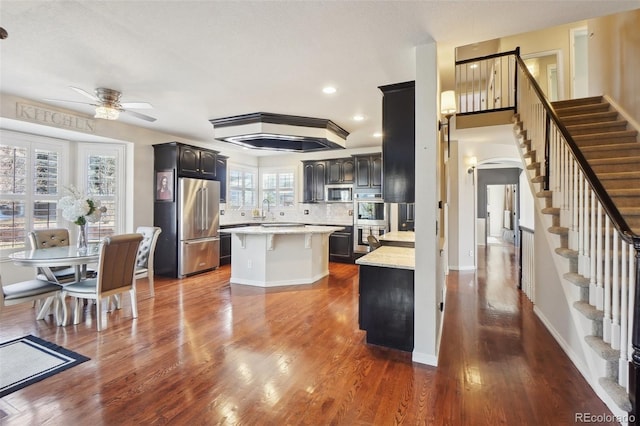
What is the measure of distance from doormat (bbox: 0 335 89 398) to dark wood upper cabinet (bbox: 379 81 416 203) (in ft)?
10.4

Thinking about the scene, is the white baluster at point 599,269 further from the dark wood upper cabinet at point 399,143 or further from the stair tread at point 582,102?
the stair tread at point 582,102

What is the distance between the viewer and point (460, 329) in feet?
10.9

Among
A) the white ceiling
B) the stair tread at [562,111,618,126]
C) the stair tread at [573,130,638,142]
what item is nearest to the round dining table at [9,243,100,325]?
the white ceiling

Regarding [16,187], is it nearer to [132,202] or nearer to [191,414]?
[132,202]

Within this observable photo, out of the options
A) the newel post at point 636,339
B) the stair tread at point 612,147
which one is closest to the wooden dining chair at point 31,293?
the newel post at point 636,339

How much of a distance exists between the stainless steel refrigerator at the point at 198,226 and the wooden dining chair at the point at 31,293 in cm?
216

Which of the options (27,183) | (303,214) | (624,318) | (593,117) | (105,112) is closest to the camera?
(624,318)

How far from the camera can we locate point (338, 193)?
23.5 ft

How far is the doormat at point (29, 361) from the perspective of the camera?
2.29 metres

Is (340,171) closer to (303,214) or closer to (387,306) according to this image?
(303,214)

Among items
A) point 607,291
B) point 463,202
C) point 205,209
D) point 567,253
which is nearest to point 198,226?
point 205,209

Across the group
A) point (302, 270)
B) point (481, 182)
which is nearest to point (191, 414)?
point (302, 270)

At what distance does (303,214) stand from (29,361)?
18.7 feet

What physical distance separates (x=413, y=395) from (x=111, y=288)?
3.23 metres
